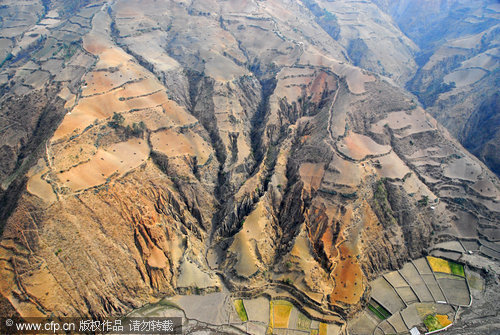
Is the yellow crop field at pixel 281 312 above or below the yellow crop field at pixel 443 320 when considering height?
below

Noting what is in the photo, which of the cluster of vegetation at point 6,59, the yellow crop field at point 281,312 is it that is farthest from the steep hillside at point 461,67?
the cluster of vegetation at point 6,59

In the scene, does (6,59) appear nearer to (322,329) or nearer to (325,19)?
(322,329)

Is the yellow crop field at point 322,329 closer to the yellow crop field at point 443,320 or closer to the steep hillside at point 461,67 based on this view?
the yellow crop field at point 443,320

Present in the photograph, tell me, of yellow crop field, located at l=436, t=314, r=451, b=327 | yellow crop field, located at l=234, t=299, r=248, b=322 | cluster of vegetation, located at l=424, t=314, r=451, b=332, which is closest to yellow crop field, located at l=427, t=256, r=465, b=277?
yellow crop field, located at l=436, t=314, r=451, b=327

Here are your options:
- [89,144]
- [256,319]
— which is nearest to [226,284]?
[256,319]

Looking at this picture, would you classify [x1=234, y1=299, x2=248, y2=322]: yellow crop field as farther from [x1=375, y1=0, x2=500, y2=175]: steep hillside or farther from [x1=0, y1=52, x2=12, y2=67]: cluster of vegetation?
[x1=0, y1=52, x2=12, y2=67]: cluster of vegetation

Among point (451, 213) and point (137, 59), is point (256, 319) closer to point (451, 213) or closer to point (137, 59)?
point (451, 213)

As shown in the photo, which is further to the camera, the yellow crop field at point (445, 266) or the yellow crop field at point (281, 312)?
the yellow crop field at point (445, 266)

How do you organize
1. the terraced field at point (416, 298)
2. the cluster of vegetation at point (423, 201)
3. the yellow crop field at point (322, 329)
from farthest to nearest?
1. the cluster of vegetation at point (423, 201)
2. the terraced field at point (416, 298)
3. the yellow crop field at point (322, 329)
